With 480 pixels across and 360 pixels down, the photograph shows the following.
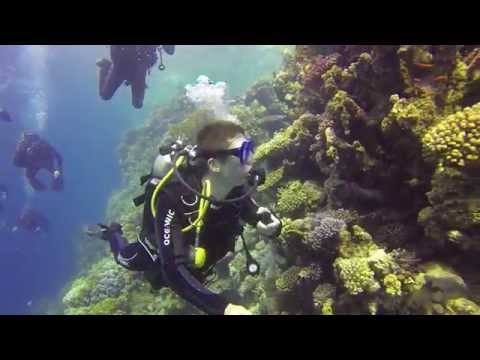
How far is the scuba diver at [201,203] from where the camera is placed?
3650mm

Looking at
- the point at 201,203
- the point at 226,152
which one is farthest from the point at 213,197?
the point at 226,152

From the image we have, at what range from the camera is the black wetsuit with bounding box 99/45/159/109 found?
907 cm

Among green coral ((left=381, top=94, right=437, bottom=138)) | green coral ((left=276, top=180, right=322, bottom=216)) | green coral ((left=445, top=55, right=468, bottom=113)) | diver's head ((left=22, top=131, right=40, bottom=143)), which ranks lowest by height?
diver's head ((left=22, top=131, right=40, bottom=143))

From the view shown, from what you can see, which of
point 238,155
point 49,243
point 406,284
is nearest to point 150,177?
point 238,155

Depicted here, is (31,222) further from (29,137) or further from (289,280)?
(289,280)

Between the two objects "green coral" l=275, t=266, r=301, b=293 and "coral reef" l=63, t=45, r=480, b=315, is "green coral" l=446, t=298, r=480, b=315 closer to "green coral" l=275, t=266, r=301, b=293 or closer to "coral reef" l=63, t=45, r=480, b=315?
"coral reef" l=63, t=45, r=480, b=315

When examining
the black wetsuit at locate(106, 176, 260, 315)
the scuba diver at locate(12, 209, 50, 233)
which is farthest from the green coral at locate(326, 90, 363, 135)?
the scuba diver at locate(12, 209, 50, 233)

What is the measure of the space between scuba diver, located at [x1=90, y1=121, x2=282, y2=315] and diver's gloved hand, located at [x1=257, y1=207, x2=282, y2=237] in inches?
12.2

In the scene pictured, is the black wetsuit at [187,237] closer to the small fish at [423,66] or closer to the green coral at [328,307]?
the green coral at [328,307]

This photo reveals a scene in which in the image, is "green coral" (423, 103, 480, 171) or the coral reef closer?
"green coral" (423, 103, 480, 171)

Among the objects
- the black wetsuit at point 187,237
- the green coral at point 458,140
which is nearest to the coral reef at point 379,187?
the green coral at point 458,140

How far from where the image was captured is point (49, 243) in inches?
2876

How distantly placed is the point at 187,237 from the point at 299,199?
2242 mm
